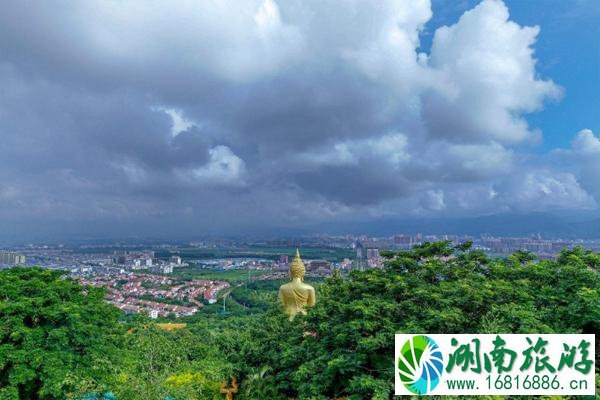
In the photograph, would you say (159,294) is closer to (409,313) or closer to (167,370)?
(167,370)

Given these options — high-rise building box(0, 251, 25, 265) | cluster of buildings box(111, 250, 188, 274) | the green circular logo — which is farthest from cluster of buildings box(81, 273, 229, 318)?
the green circular logo

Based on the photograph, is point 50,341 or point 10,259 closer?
point 50,341

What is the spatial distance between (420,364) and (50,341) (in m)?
9.66

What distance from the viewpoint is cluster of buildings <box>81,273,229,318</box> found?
61.0m

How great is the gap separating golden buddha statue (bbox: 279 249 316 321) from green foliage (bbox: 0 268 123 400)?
6479 mm

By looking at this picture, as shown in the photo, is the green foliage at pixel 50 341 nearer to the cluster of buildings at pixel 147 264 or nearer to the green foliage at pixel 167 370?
the green foliage at pixel 167 370

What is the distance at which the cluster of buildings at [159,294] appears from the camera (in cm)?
6103

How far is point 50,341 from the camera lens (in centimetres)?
1212

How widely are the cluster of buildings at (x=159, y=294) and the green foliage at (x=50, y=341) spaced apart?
42070 millimetres

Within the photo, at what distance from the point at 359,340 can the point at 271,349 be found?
12.4ft

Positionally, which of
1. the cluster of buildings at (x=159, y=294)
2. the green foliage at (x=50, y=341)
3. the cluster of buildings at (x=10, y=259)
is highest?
the green foliage at (x=50, y=341)

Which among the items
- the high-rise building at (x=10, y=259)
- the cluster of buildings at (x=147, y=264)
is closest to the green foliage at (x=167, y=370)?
the high-rise building at (x=10, y=259)

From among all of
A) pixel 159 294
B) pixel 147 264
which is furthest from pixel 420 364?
pixel 147 264

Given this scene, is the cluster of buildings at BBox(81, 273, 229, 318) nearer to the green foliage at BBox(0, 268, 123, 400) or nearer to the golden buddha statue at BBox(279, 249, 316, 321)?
the golden buddha statue at BBox(279, 249, 316, 321)
